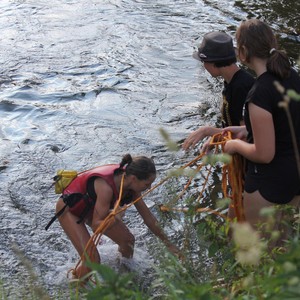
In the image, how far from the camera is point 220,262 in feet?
15.6

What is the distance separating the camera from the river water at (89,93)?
6305 millimetres

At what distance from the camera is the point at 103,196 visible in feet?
16.7

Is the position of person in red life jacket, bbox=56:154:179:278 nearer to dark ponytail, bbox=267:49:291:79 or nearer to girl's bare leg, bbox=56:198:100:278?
girl's bare leg, bbox=56:198:100:278

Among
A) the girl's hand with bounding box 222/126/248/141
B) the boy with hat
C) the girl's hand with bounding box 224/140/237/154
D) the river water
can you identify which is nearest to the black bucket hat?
the boy with hat

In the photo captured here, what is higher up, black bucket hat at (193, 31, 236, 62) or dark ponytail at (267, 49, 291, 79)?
dark ponytail at (267, 49, 291, 79)

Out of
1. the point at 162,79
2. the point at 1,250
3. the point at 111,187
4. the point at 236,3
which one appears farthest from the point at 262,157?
the point at 236,3

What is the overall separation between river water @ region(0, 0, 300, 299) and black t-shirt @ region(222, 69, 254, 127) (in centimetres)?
138

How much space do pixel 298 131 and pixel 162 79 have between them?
5.24 metres

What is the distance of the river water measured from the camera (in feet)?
20.7

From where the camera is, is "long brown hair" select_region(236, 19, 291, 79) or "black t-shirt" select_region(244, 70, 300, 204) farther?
"long brown hair" select_region(236, 19, 291, 79)

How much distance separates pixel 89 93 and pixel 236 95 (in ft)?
14.3

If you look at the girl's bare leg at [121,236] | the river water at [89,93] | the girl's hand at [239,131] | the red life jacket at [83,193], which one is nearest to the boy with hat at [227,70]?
the girl's hand at [239,131]

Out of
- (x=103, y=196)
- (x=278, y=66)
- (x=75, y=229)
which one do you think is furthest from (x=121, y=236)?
(x=278, y=66)

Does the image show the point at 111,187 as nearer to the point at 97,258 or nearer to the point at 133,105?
the point at 97,258
